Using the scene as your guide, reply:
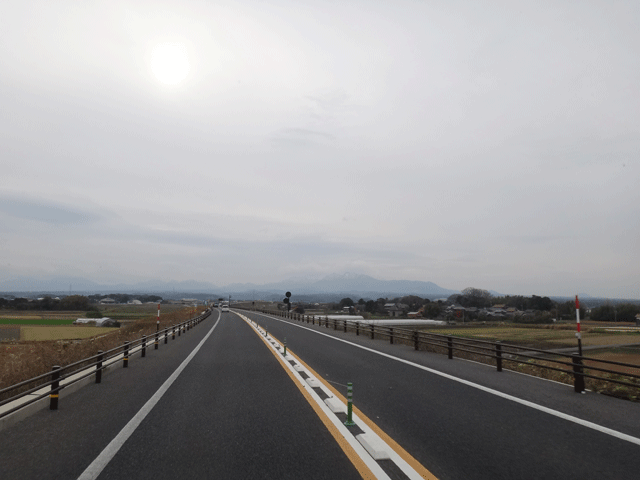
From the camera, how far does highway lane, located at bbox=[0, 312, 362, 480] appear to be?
206 inches

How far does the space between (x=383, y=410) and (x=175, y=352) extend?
13234 mm

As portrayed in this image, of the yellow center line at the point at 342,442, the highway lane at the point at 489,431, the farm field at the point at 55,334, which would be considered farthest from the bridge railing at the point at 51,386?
the farm field at the point at 55,334

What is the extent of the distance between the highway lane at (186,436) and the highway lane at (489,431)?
1288mm

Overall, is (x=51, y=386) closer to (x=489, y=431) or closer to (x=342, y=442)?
(x=342, y=442)

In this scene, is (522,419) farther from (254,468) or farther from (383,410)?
(254,468)

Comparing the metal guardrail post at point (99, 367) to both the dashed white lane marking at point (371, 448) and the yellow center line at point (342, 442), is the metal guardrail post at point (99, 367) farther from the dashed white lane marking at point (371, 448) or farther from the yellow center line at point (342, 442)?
the dashed white lane marking at point (371, 448)

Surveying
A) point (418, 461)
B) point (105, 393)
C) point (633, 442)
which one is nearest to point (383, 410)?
point (418, 461)

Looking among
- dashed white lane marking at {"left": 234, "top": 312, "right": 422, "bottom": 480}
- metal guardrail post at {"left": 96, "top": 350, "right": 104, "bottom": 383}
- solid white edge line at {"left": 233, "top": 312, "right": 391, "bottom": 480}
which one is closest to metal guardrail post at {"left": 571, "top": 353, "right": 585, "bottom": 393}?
dashed white lane marking at {"left": 234, "top": 312, "right": 422, "bottom": 480}

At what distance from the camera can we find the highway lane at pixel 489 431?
520 cm

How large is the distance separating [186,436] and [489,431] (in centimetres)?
494

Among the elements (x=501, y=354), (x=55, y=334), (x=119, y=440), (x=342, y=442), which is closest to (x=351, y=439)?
(x=342, y=442)

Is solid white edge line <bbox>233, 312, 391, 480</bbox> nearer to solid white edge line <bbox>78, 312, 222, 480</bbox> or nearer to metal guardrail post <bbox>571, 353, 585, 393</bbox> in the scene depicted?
solid white edge line <bbox>78, 312, 222, 480</bbox>

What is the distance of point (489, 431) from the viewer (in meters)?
6.71

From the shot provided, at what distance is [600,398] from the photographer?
372 inches
